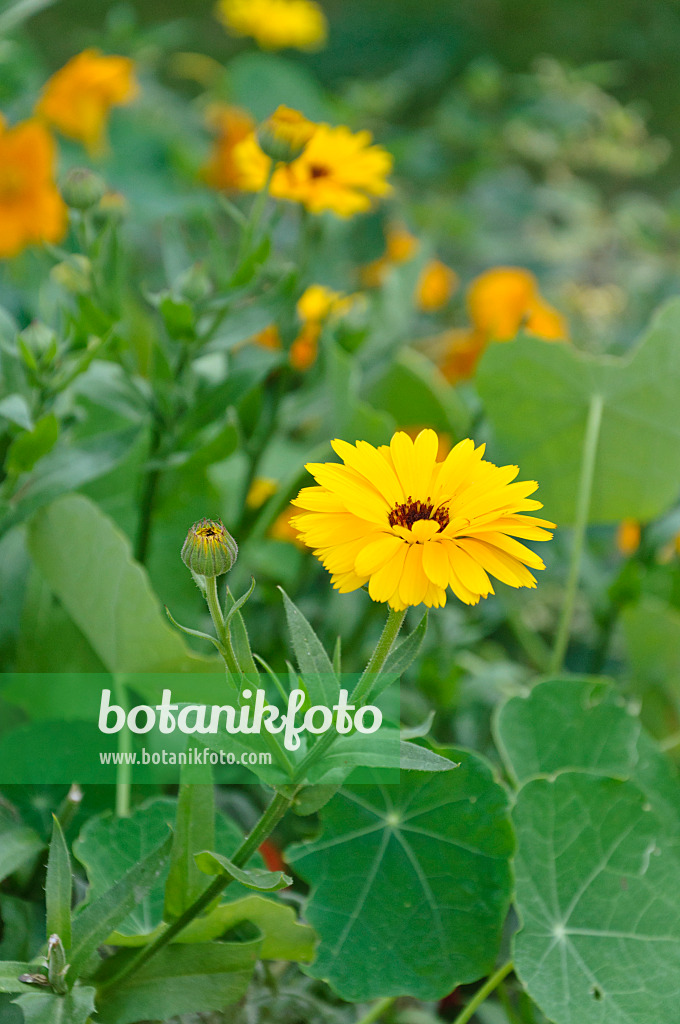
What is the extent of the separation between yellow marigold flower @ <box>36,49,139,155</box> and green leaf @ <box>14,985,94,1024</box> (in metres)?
0.85

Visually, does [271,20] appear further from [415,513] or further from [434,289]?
[415,513]

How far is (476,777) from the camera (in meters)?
0.43

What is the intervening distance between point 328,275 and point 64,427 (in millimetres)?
529

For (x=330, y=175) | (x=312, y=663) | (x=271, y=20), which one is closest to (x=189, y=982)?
(x=312, y=663)

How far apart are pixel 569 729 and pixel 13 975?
0.29 m

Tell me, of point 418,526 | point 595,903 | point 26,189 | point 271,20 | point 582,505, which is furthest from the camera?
point 271,20

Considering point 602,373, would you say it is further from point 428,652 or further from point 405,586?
point 405,586

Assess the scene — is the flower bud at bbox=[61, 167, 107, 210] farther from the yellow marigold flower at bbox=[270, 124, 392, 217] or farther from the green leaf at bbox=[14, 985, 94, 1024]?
the green leaf at bbox=[14, 985, 94, 1024]

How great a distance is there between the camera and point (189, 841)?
0.37m

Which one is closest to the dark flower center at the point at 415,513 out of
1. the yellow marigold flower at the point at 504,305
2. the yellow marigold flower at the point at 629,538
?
the yellow marigold flower at the point at 629,538

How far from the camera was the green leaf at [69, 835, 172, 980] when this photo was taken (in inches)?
13.1

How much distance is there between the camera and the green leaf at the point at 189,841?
36cm

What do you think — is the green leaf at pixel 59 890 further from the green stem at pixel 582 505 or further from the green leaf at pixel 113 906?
the green stem at pixel 582 505

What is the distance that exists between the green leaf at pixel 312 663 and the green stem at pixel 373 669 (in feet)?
0.04
